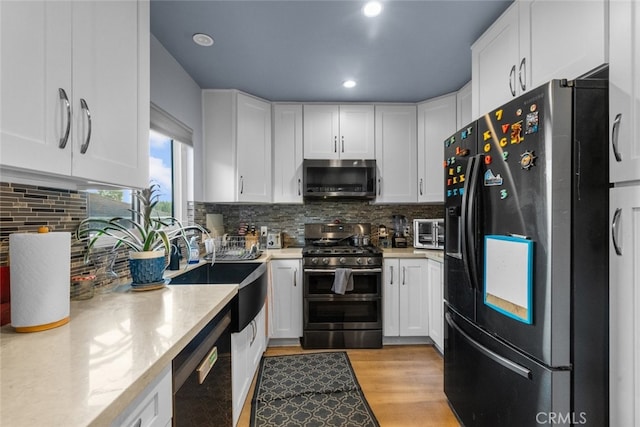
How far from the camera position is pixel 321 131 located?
292 cm

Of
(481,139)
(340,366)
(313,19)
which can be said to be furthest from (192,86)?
(340,366)

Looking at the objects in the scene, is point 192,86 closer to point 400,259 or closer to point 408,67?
point 408,67

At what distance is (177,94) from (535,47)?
7.44ft

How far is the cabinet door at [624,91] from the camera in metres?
0.92

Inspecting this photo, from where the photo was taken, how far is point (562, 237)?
1.03 meters

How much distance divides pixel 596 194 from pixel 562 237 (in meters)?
0.20

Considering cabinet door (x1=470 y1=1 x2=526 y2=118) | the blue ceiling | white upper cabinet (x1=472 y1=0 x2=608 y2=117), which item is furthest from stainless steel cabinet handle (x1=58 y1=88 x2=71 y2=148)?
cabinet door (x1=470 y1=1 x2=526 y2=118)

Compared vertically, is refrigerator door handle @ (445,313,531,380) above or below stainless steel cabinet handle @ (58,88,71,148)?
below

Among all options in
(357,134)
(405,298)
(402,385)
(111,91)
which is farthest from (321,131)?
→ (402,385)

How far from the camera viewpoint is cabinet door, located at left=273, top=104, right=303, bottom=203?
115 inches

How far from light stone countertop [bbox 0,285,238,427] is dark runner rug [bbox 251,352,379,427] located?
1.09 metres

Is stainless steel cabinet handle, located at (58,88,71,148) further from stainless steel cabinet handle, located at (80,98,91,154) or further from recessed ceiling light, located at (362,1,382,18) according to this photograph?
recessed ceiling light, located at (362,1,382,18)

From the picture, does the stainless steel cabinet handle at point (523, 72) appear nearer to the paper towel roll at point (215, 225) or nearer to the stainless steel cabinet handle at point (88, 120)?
the stainless steel cabinet handle at point (88, 120)

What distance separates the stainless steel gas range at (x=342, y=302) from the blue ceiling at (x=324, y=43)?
1.55 metres
